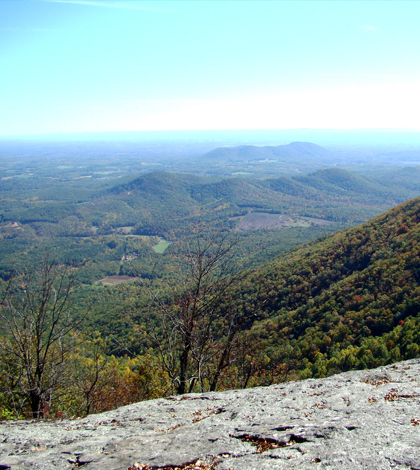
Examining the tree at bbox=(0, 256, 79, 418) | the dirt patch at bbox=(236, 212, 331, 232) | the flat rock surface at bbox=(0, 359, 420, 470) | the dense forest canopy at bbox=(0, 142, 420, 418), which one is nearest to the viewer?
the flat rock surface at bbox=(0, 359, 420, 470)

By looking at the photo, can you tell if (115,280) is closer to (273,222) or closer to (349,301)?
(349,301)

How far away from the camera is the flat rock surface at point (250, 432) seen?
4.30 metres

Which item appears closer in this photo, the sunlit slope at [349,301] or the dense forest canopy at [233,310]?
the dense forest canopy at [233,310]

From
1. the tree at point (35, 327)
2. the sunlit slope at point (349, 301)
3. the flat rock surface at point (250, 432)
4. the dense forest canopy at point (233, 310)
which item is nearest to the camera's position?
the flat rock surface at point (250, 432)

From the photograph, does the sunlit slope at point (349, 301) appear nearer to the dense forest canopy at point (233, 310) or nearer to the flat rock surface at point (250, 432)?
the dense forest canopy at point (233, 310)

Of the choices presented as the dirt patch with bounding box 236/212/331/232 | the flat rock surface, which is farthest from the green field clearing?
the flat rock surface

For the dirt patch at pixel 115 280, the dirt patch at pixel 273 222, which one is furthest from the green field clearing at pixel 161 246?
the dirt patch at pixel 273 222

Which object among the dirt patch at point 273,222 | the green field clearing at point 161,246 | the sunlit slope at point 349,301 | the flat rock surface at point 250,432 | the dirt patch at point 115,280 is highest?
the flat rock surface at point 250,432

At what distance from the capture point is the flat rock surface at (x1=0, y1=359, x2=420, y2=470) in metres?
4.30

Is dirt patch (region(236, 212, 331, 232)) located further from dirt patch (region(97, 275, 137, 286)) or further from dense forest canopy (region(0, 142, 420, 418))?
dirt patch (region(97, 275, 137, 286))

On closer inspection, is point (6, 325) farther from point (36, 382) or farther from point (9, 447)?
point (9, 447)

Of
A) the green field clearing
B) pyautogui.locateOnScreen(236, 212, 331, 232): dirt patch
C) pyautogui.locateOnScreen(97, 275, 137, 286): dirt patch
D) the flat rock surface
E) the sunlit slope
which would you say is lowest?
pyautogui.locateOnScreen(97, 275, 137, 286): dirt patch

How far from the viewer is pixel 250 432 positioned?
5336mm

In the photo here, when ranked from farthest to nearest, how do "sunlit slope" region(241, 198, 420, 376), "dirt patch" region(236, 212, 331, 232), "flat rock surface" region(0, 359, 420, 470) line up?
"dirt patch" region(236, 212, 331, 232) < "sunlit slope" region(241, 198, 420, 376) < "flat rock surface" region(0, 359, 420, 470)
